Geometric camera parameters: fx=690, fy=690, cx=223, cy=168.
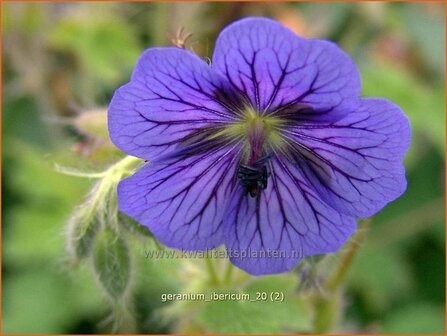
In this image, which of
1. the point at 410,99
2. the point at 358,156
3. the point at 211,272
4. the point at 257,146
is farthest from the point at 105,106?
the point at 358,156

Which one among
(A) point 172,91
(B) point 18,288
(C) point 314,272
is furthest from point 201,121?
(B) point 18,288

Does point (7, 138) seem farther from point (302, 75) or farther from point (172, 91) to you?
point (302, 75)

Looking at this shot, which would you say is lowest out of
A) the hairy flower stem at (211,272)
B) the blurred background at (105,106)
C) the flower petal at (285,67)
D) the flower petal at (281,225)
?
the flower petal at (281,225)

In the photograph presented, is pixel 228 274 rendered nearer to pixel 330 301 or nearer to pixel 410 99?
pixel 330 301

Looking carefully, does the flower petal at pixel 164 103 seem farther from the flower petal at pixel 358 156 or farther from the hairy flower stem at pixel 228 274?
the hairy flower stem at pixel 228 274

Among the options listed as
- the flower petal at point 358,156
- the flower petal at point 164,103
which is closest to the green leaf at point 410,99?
the flower petal at point 358,156

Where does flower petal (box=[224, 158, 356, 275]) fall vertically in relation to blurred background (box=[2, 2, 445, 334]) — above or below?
below

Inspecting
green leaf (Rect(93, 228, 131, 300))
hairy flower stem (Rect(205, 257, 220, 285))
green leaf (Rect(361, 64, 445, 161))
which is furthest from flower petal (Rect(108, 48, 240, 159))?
green leaf (Rect(361, 64, 445, 161))

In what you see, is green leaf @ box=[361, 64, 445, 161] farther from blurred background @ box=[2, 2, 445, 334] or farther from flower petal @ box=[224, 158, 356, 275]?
flower petal @ box=[224, 158, 356, 275]
